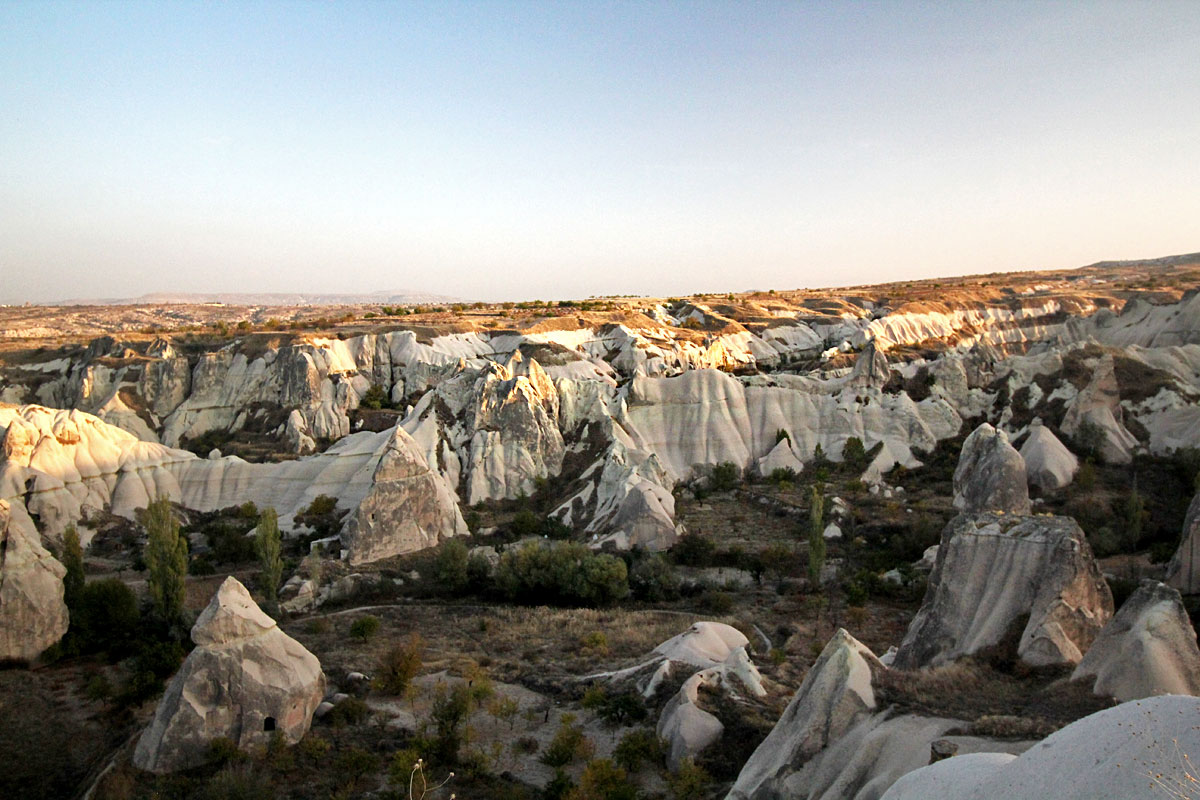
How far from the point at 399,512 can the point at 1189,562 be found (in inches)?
1144

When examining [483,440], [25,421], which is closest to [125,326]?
[25,421]

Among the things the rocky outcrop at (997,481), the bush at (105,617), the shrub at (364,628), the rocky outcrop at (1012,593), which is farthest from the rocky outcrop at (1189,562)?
the bush at (105,617)

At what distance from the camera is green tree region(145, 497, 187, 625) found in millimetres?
23703

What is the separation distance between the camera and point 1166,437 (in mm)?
36875

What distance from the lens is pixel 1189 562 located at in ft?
76.6

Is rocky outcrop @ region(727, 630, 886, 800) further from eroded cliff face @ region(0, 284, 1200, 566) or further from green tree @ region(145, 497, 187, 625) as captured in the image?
green tree @ region(145, 497, 187, 625)

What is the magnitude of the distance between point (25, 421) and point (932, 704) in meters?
41.4

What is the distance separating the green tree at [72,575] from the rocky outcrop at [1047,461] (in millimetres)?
38492

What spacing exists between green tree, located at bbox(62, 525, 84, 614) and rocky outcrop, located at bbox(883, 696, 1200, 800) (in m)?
26.5

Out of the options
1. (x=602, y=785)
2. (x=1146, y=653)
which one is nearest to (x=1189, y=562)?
(x=1146, y=653)

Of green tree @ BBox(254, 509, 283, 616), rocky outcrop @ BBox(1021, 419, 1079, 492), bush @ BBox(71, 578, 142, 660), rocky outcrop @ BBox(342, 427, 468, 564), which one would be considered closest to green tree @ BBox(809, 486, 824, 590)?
rocky outcrop @ BBox(1021, 419, 1079, 492)

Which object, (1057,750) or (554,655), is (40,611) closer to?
(554,655)

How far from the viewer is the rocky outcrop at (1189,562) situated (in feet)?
75.9

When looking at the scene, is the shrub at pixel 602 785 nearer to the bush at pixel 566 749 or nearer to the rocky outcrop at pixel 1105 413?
the bush at pixel 566 749
